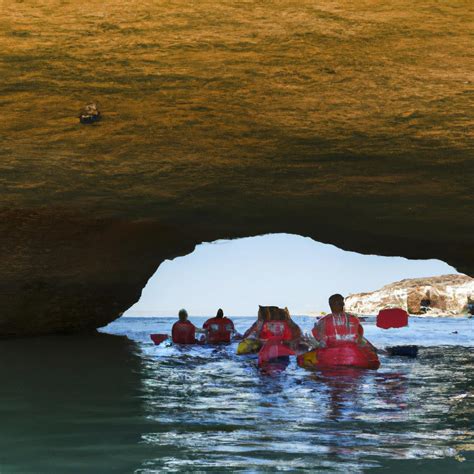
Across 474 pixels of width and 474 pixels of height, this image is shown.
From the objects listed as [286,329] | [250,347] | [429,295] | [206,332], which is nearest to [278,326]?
[286,329]

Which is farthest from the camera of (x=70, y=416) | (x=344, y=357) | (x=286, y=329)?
(x=286, y=329)

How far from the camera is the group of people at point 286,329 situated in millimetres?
11016

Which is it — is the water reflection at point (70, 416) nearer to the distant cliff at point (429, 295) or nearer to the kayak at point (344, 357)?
the kayak at point (344, 357)

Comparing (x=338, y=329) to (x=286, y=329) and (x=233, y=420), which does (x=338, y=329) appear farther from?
(x=233, y=420)

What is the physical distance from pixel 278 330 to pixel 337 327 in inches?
149

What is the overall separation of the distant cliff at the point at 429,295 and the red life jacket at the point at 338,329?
64.7 metres

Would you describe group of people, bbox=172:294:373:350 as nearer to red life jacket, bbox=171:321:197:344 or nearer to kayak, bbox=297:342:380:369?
red life jacket, bbox=171:321:197:344

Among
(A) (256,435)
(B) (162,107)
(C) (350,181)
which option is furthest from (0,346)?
(A) (256,435)

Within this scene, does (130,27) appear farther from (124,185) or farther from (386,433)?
(124,185)

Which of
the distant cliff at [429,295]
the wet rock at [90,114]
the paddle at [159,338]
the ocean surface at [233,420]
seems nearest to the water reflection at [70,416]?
the ocean surface at [233,420]

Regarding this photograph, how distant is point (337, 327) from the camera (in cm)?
1103

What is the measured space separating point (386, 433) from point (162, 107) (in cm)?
433

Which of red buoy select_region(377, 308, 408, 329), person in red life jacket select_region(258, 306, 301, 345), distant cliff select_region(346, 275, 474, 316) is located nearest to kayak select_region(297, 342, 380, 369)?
person in red life jacket select_region(258, 306, 301, 345)

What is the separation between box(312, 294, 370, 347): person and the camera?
1095 cm
